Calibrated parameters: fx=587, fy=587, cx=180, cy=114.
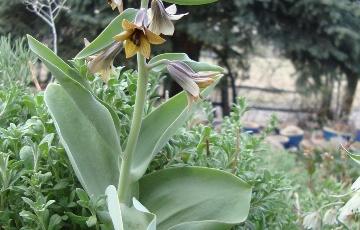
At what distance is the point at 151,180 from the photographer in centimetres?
77

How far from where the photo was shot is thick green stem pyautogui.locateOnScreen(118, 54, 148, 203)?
26.6 inches

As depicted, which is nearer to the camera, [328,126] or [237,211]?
[237,211]

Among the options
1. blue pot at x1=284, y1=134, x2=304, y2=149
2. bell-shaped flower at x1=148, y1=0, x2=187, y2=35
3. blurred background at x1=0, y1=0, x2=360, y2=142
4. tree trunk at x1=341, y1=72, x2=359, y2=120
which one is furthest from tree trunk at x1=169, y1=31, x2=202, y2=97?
bell-shaped flower at x1=148, y1=0, x2=187, y2=35

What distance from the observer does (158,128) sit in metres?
0.75

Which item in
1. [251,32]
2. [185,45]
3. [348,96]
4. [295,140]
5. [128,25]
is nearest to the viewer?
[128,25]

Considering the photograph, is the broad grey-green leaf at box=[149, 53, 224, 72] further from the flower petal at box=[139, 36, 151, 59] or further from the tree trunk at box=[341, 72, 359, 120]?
the tree trunk at box=[341, 72, 359, 120]

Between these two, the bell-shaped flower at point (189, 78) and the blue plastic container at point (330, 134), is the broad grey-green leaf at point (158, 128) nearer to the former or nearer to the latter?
the bell-shaped flower at point (189, 78)

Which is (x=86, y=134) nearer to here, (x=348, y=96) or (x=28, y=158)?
(x=28, y=158)

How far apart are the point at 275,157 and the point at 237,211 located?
1.56 m

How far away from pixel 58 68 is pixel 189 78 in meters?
0.15

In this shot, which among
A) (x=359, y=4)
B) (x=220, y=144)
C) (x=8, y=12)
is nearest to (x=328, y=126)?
(x=359, y=4)

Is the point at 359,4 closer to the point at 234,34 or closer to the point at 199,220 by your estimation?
the point at 234,34

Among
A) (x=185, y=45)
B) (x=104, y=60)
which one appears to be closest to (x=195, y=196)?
(x=104, y=60)

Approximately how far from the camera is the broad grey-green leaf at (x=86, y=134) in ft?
2.29
